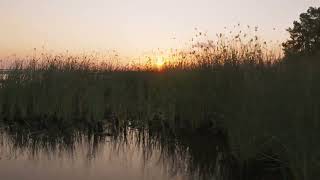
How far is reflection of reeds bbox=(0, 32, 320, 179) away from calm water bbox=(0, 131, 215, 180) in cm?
83

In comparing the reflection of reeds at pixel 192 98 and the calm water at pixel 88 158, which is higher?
the reflection of reeds at pixel 192 98

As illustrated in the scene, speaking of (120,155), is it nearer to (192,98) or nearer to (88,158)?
(88,158)

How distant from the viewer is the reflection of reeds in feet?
15.6

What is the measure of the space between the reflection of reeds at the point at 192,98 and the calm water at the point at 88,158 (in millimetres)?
825

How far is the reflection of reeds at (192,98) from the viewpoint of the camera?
15.6 feet

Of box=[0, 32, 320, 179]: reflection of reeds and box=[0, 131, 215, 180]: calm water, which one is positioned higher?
box=[0, 32, 320, 179]: reflection of reeds

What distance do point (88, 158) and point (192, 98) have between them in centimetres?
238

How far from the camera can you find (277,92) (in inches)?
209

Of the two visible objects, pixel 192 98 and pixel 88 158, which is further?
pixel 192 98

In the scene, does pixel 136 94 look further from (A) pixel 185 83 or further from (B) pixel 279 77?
(B) pixel 279 77

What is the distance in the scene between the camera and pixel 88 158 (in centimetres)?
666

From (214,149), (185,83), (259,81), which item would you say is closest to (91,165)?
(214,149)

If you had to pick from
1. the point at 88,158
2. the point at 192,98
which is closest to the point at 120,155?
the point at 88,158

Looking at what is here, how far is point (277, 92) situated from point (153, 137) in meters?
3.35
